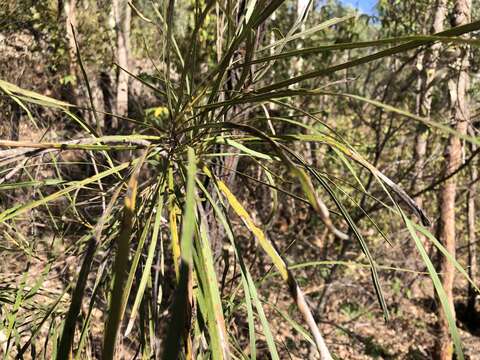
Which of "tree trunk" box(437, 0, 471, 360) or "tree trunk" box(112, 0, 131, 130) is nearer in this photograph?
"tree trunk" box(437, 0, 471, 360)

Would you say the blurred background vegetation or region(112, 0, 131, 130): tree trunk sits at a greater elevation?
region(112, 0, 131, 130): tree trunk

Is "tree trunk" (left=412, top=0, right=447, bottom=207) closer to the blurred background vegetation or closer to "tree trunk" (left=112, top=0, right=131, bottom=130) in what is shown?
the blurred background vegetation

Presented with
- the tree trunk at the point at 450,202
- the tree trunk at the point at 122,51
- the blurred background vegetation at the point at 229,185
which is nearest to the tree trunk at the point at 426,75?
the blurred background vegetation at the point at 229,185

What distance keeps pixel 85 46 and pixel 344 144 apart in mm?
4318

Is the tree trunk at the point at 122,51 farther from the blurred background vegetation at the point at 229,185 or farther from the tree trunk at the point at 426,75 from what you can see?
the tree trunk at the point at 426,75

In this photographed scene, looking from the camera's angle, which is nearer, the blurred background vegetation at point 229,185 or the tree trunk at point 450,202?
the blurred background vegetation at point 229,185

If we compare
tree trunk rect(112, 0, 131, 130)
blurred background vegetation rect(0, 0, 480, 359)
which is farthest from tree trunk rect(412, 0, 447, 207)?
tree trunk rect(112, 0, 131, 130)

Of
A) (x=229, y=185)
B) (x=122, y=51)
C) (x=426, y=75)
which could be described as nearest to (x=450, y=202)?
(x=426, y=75)

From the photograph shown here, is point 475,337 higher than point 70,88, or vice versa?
point 70,88

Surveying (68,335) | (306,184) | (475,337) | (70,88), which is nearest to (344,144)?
(306,184)

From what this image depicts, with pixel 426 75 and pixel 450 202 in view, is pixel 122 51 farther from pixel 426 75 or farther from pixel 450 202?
pixel 450 202

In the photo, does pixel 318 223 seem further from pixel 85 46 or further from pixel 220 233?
pixel 220 233

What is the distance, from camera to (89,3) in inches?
174

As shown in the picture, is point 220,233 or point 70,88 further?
point 70,88
